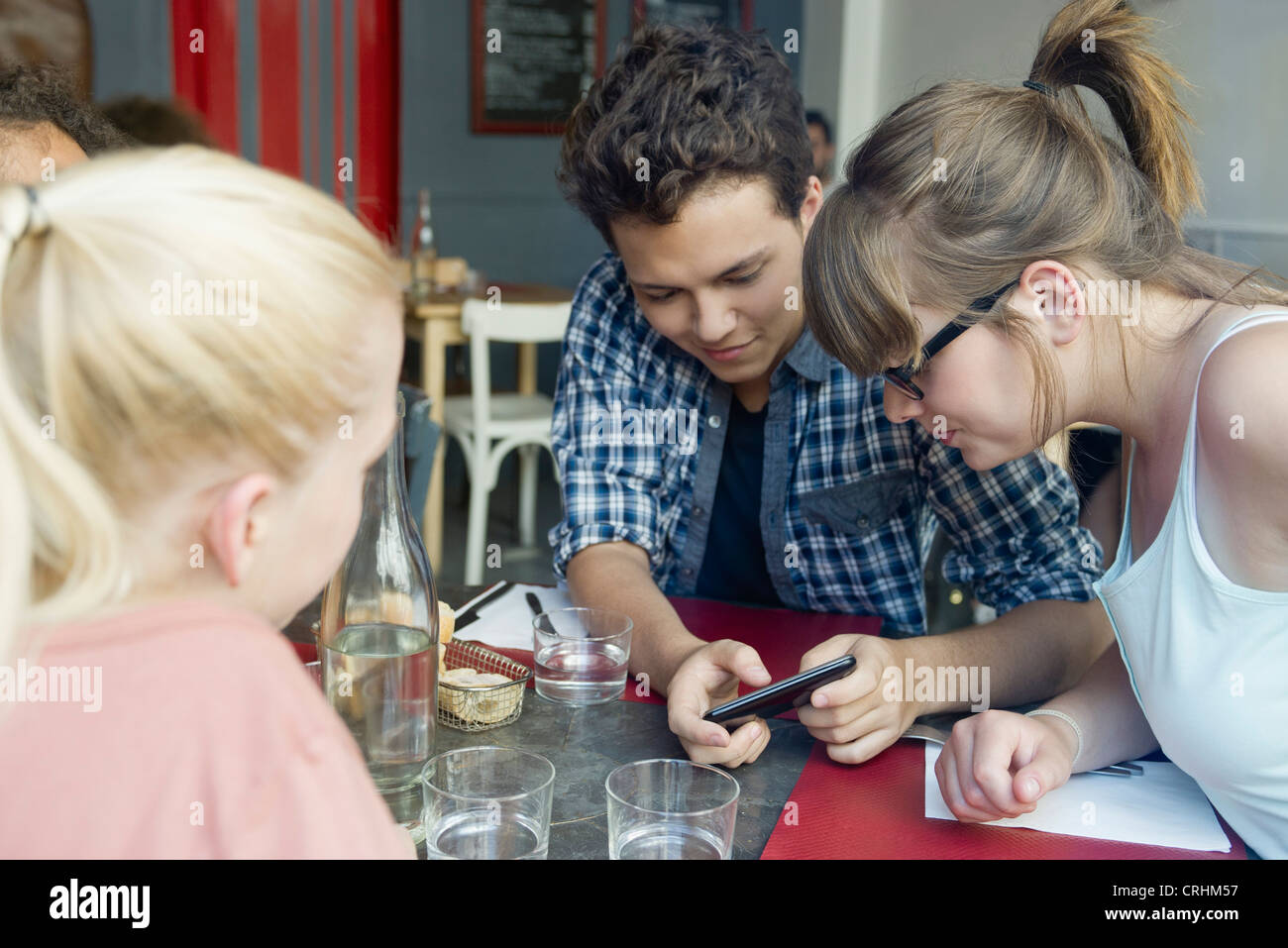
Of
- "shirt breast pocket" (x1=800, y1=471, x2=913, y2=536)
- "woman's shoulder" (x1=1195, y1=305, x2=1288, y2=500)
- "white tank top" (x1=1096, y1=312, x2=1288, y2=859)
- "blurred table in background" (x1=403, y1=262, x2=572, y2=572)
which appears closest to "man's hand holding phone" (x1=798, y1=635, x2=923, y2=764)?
"white tank top" (x1=1096, y1=312, x2=1288, y2=859)

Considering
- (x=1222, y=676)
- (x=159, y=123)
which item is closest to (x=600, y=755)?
(x=1222, y=676)

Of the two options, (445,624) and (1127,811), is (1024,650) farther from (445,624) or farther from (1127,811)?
(445,624)

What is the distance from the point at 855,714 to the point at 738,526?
73 centimetres

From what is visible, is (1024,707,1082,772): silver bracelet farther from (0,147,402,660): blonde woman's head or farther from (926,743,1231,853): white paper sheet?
(0,147,402,660): blonde woman's head

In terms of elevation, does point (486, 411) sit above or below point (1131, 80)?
below

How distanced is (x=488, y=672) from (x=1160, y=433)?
0.74m

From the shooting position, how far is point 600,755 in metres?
1.06

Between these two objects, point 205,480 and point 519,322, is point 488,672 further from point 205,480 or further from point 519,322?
point 519,322

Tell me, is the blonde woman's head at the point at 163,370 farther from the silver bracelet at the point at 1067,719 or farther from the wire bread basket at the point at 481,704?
the silver bracelet at the point at 1067,719

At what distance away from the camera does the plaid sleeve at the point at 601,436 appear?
1.65 metres

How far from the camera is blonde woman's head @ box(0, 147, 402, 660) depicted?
0.58m

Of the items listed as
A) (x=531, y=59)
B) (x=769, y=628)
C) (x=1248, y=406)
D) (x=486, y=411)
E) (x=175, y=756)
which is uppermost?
(x=531, y=59)

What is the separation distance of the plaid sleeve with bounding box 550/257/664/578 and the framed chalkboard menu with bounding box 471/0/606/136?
374 centimetres

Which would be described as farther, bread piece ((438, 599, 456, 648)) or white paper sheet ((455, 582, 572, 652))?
white paper sheet ((455, 582, 572, 652))
